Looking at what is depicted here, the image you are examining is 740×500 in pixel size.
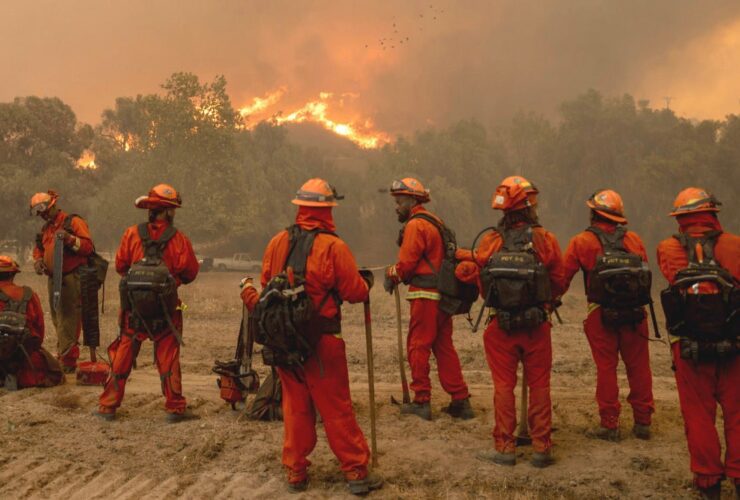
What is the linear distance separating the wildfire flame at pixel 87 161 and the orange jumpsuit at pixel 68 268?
3217 cm

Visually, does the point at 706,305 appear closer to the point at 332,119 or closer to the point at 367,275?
the point at 367,275

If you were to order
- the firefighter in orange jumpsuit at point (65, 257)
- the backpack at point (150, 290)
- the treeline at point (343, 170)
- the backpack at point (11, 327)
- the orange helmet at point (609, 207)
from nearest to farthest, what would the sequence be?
the orange helmet at point (609, 207)
the backpack at point (150, 290)
the backpack at point (11, 327)
the firefighter in orange jumpsuit at point (65, 257)
the treeline at point (343, 170)

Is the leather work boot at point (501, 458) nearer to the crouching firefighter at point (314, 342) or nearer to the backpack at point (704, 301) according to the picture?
the crouching firefighter at point (314, 342)

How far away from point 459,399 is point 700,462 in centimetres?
272

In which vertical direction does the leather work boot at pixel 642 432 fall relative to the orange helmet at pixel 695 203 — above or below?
below

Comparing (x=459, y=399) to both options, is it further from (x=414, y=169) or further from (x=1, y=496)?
(x=414, y=169)

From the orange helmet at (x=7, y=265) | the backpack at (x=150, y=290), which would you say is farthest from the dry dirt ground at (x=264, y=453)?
the orange helmet at (x=7, y=265)

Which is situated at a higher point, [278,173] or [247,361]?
[278,173]

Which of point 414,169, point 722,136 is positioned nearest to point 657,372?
point 722,136

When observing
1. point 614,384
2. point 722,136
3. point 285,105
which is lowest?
point 614,384

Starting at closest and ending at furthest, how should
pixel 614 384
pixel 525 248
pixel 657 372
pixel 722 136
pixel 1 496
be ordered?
pixel 1 496, pixel 525 248, pixel 614 384, pixel 657 372, pixel 722 136

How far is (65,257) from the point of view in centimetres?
940

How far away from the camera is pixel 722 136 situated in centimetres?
3706

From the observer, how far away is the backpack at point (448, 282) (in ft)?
23.9
